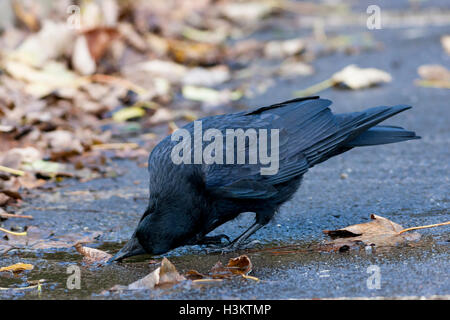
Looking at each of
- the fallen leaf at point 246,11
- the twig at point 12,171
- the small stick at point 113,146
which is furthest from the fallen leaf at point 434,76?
the fallen leaf at point 246,11

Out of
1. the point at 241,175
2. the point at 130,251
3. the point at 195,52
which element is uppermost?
the point at 195,52

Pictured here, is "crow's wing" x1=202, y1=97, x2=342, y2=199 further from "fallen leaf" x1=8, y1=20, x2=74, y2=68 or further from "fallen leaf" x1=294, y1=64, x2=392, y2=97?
"fallen leaf" x1=8, y1=20, x2=74, y2=68

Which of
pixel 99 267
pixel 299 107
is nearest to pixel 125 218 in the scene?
pixel 99 267

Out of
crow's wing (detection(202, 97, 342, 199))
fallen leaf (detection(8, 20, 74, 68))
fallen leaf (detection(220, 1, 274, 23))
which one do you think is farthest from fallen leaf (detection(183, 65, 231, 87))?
crow's wing (detection(202, 97, 342, 199))

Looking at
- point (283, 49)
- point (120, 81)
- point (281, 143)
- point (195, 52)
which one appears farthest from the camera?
point (195, 52)

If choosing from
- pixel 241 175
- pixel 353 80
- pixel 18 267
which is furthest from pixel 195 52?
Answer: pixel 18 267

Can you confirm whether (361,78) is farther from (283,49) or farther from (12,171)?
(12,171)

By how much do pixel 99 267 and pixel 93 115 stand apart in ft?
9.40

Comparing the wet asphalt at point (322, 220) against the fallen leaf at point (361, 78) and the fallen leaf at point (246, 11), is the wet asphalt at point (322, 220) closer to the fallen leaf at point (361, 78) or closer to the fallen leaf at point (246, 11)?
the fallen leaf at point (361, 78)

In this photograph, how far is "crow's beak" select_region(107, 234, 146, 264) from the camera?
3.21 metres

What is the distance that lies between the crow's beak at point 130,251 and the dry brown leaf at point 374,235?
929mm

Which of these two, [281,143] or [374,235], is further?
[281,143]

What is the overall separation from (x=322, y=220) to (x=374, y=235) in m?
0.45

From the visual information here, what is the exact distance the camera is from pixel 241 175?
3.48 meters
